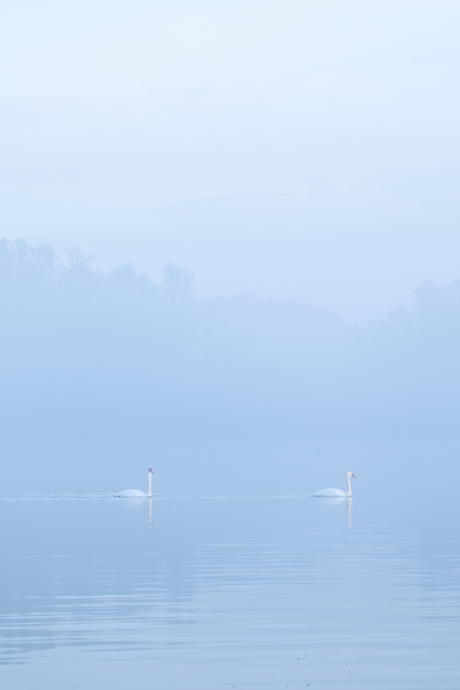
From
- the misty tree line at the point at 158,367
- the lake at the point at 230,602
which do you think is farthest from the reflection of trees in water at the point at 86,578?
the misty tree line at the point at 158,367

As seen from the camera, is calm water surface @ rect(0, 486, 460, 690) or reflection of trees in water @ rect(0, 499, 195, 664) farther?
reflection of trees in water @ rect(0, 499, 195, 664)

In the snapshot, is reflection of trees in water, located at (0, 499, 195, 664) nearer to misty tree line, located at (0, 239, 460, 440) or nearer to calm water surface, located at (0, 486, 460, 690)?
calm water surface, located at (0, 486, 460, 690)

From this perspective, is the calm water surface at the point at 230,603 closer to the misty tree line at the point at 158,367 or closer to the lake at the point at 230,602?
the lake at the point at 230,602

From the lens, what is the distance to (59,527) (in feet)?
112

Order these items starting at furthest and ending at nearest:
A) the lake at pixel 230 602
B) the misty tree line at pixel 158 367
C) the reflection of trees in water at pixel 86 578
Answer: the misty tree line at pixel 158 367 → the reflection of trees in water at pixel 86 578 → the lake at pixel 230 602

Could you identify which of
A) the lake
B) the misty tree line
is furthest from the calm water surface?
the misty tree line

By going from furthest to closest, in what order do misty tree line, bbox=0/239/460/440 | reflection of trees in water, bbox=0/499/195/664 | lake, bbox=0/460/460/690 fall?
1. misty tree line, bbox=0/239/460/440
2. reflection of trees in water, bbox=0/499/195/664
3. lake, bbox=0/460/460/690

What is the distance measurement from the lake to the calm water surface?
39 mm

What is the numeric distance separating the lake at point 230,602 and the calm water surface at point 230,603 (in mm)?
39

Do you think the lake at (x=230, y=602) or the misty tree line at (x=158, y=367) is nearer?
the lake at (x=230, y=602)

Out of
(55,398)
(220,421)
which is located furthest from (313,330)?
(55,398)

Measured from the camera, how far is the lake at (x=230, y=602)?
51.0 feet

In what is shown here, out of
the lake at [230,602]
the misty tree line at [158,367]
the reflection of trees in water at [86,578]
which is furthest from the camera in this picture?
the misty tree line at [158,367]

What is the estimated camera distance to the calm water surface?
51.0 feet
